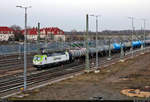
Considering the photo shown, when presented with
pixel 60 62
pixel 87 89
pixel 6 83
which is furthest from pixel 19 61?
pixel 87 89

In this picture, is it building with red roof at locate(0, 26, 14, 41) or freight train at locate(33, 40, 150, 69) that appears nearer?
freight train at locate(33, 40, 150, 69)

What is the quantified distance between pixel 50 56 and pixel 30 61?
14.9 meters

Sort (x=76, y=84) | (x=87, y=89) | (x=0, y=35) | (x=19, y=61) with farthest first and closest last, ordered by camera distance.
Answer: (x=0, y=35), (x=19, y=61), (x=76, y=84), (x=87, y=89)

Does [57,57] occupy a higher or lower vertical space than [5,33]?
lower

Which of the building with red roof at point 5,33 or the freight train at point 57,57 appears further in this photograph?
the building with red roof at point 5,33

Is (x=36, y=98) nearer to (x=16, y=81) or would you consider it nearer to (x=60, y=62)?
(x=16, y=81)

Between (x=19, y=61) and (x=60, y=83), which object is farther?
(x=19, y=61)

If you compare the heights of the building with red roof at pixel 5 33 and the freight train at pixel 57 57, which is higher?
the building with red roof at pixel 5 33

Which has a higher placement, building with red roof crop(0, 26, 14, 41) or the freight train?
building with red roof crop(0, 26, 14, 41)

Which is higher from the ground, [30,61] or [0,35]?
[0,35]

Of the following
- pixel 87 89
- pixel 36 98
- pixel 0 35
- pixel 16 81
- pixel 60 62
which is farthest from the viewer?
pixel 0 35

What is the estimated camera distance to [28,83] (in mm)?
32250

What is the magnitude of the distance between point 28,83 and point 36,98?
9279mm

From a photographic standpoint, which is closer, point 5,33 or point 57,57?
point 57,57
